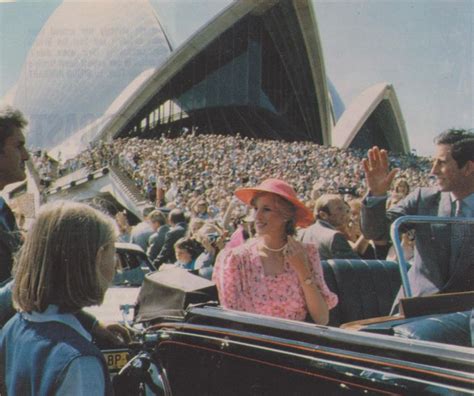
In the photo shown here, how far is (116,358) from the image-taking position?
153 inches

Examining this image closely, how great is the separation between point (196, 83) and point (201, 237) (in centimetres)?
4101

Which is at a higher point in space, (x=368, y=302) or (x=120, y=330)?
(x=120, y=330)

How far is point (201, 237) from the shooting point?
6066 millimetres

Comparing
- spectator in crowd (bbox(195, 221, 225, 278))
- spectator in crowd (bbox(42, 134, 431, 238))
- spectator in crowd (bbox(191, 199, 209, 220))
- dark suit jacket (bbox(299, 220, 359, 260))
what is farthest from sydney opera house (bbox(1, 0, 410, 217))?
dark suit jacket (bbox(299, 220, 359, 260))

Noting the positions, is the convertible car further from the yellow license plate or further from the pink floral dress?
the yellow license plate

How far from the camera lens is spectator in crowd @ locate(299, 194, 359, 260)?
3.87 m

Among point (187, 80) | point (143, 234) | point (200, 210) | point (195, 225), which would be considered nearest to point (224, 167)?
point (143, 234)

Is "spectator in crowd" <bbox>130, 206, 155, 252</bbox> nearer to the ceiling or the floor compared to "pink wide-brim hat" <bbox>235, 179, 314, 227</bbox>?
nearer to the floor

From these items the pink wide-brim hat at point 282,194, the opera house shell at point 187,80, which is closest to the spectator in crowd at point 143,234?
the pink wide-brim hat at point 282,194

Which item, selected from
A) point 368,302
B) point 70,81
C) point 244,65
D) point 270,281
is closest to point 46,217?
point 270,281

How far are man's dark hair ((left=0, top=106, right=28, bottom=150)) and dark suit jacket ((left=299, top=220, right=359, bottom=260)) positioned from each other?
1.95m

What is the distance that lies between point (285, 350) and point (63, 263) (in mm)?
800

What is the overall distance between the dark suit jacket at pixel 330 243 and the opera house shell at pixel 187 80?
1385 inches

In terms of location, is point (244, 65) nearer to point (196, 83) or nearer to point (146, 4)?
point (196, 83)
